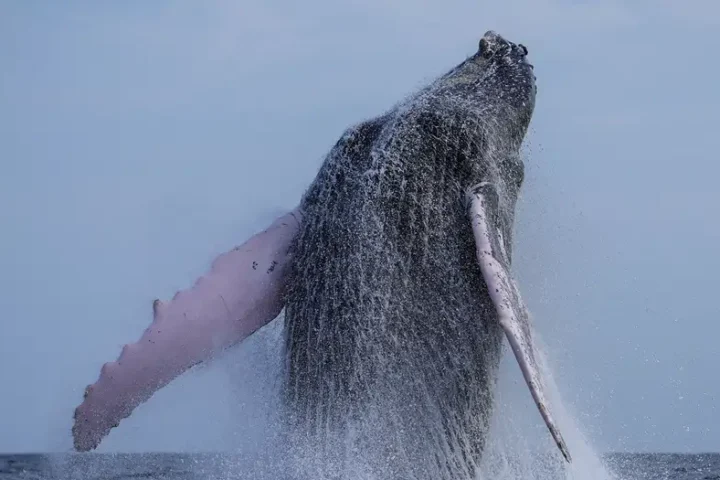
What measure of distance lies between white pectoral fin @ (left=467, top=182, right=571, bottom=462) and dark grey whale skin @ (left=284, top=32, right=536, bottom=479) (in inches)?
6.4

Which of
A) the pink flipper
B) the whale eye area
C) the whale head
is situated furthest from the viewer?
the whale eye area

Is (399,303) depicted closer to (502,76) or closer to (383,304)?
(383,304)

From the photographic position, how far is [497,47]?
8.05 m

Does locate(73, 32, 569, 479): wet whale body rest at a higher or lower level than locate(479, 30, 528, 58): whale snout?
lower

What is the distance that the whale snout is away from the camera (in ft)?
26.3

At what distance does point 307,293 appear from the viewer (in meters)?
6.93

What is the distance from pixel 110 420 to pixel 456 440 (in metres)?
2.37

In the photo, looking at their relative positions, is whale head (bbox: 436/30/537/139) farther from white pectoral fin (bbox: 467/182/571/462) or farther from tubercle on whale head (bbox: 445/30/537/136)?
white pectoral fin (bbox: 467/182/571/462)

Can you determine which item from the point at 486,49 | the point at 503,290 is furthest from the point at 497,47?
the point at 503,290

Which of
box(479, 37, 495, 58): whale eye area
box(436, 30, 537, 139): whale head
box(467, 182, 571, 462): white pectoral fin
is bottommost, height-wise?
box(467, 182, 571, 462): white pectoral fin

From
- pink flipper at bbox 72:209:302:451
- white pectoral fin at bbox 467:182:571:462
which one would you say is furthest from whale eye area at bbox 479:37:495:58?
pink flipper at bbox 72:209:302:451

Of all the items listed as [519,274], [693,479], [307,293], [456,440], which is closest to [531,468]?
[456,440]

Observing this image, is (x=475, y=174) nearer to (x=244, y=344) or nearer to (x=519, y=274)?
(x=519, y=274)

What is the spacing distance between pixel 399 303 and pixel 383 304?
110 millimetres
